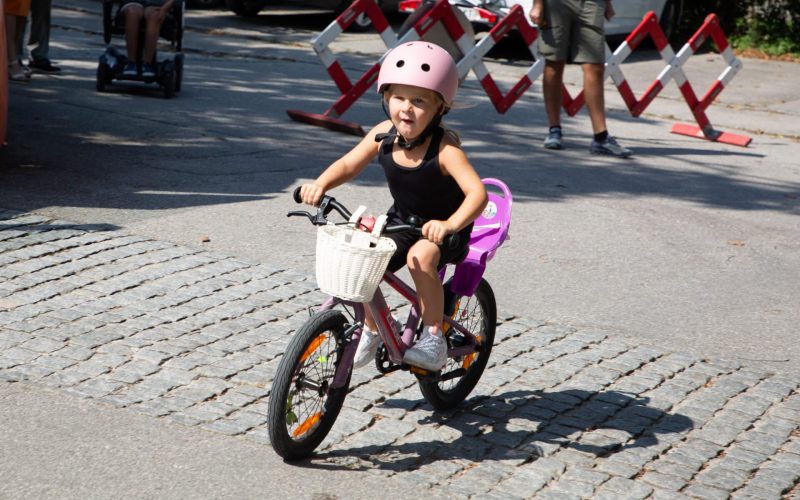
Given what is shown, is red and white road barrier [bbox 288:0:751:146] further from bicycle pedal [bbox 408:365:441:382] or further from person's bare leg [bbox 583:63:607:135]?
bicycle pedal [bbox 408:365:441:382]

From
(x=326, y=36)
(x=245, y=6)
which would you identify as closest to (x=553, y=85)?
(x=326, y=36)

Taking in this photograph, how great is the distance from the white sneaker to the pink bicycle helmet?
0.86 metres

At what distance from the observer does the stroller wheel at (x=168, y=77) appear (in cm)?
1109

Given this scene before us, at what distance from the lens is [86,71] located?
12461 millimetres

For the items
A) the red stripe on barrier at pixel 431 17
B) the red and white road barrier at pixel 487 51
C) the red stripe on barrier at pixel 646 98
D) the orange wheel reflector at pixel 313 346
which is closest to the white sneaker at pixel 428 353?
the orange wheel reflector at pixel 313 346

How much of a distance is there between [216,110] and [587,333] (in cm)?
601

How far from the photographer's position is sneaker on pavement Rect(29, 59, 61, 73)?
12148 mm

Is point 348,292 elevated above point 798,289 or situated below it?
above

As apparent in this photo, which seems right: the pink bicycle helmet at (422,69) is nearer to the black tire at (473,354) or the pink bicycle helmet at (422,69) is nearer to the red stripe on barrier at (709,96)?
the black tire at (473,354)

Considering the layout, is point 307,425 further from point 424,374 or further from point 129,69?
point 129,69

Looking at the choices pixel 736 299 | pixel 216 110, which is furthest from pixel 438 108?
pixel 216 110

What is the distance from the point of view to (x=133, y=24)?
36.2ft

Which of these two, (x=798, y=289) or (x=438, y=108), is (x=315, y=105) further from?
(x=438, y=108)

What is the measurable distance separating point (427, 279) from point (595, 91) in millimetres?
6408
